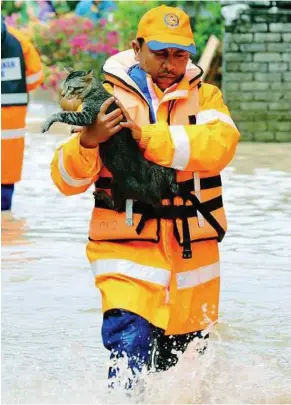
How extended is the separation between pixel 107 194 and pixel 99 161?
126 mm

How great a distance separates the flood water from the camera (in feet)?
19.9

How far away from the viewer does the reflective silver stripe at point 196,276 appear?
541 centimetres

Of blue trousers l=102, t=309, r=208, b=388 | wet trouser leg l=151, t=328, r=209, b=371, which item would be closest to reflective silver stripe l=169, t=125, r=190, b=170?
blue trousers l=102, t=309, r=208, b=388

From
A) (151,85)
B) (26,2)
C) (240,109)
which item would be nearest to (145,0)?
(240,109)

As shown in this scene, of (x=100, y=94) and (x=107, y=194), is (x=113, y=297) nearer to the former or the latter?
(x=107, y=194)

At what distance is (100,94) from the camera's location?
5.20 meters

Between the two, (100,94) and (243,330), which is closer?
(100,94)

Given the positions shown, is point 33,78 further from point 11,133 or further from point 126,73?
point 126,73

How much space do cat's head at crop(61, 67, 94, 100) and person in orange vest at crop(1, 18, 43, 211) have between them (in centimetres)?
659

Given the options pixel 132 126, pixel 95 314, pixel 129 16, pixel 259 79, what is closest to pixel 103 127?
pixel 132 126

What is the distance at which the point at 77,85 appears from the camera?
17.1 feet

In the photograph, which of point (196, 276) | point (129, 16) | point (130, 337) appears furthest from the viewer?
point (129, 16)

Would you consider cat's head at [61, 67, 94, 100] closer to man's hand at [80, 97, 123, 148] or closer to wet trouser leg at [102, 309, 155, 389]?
man's hand at [80, 97, 123, 148]

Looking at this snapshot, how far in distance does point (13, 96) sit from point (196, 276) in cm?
671
